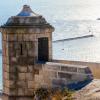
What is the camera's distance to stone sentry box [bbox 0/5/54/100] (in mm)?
14633

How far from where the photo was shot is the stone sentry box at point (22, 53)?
14633mm

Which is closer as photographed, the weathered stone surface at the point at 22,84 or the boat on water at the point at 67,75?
the boat on water at the point at 67,75

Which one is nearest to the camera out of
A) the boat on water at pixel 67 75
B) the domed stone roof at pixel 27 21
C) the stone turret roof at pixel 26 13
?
the boat on water at pixel 67 75

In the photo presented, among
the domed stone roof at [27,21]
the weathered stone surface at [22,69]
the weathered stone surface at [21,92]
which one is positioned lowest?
the weathered stone surface at [21,92]

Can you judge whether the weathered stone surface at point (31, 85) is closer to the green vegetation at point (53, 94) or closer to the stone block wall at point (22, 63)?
the stone block wall at point (22, 63)

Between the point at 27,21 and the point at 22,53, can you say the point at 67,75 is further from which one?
the point at 27,21

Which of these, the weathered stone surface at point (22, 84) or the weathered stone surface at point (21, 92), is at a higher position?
the weathered stone surface at point (22, 84)

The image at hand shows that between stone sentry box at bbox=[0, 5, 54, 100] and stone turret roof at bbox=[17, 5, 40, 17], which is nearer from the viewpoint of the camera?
stone sentry box at bbox=[0, 5, 54, 100]

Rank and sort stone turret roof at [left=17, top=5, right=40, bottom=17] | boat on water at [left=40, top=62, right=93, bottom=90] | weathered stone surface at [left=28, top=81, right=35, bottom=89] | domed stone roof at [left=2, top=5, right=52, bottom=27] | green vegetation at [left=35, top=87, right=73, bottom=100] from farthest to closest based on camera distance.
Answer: stone turret roof at [left=17, top=5, right=40, bottom=17] < domed stone roof at [left=2, top=5, right=52, bottom=27] < weathered stone surface at [left=28, top=81, right=35, bottom=89] < boat on water at [left=40, top=62, right=93, bottom=90] < green vegetation at [left=35, top=87, right=73, bottom=100]

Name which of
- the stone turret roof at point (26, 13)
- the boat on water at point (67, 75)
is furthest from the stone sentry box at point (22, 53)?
the boat on water at point (67, 75)

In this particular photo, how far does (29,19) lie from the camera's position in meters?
14.8

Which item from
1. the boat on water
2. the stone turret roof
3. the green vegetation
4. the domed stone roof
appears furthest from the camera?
the stone turret roof

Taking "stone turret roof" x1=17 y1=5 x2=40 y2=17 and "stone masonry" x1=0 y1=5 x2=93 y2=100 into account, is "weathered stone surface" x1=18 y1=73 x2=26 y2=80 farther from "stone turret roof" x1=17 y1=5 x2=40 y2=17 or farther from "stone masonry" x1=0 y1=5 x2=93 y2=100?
"stone turret roof" x1=17 y1=5 x2=40 y2=17

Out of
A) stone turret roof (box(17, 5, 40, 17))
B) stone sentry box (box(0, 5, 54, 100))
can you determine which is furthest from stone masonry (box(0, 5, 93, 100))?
stone turret roof (box(17, 5, 40, 17))
